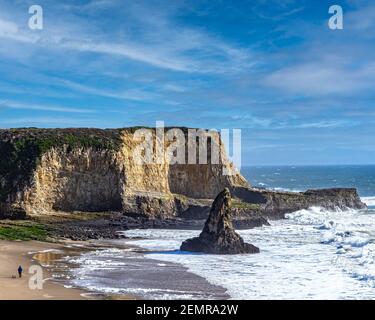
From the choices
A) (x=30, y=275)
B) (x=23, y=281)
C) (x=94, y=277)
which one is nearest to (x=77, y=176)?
(x=30, y=275)

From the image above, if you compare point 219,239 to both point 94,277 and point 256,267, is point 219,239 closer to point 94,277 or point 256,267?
point 256,267

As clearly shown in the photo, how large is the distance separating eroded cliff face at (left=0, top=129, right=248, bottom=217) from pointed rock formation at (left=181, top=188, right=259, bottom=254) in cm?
1848

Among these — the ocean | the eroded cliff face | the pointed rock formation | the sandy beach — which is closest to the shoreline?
the sandy beach

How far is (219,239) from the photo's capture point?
3847 centimetres

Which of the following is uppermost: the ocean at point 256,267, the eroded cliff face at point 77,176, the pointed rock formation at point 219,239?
the eroded cliff face at point 77,176

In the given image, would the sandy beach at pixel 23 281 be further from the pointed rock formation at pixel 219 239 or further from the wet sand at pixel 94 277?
the pointed rock formation at pixel 219 239

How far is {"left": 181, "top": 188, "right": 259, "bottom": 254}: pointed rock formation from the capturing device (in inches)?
1501

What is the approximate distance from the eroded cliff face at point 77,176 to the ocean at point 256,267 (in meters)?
7.35

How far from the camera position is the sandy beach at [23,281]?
953 inches

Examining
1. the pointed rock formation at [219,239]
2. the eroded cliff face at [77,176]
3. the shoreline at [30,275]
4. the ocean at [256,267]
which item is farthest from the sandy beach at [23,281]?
the eroded cliff face at [77,176]

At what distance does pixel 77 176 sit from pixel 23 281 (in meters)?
29.9

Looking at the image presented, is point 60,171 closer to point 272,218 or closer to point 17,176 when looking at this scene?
point 17,176

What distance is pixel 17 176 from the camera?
2143 inches
